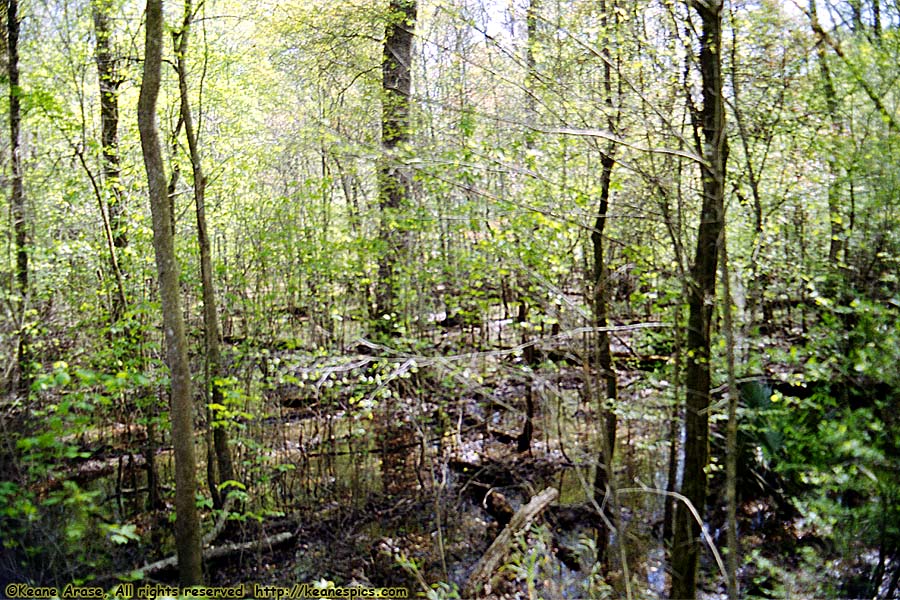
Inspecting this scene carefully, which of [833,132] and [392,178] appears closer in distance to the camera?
[833,132]

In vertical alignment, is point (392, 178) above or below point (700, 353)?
above

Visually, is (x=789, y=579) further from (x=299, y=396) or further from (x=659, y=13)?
(x=299, y=396)

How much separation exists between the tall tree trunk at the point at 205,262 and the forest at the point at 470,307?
4 centimetres

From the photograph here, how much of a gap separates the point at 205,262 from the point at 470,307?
3644mm

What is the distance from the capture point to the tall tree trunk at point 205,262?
246 inches

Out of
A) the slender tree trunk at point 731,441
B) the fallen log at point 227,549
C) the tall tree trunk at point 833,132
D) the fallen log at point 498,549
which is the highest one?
the tall tree trunk at point 833,132

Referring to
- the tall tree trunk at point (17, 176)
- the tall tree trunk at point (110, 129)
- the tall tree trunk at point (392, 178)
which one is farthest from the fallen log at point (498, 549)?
the tall tree trunk at point (17, 176)

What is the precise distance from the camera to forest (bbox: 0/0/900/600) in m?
4.32

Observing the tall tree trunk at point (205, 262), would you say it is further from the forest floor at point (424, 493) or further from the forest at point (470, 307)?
the forest floor at point (424, 493)

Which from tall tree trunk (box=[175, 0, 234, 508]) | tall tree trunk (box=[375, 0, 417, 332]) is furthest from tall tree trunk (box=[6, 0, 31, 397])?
tall tree trunk (box=[375, 0, 417, 332])

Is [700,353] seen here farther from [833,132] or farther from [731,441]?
[833,132]

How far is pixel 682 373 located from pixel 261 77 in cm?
802

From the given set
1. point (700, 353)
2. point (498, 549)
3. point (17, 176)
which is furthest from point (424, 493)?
point (17, 176)

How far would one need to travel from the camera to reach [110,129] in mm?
8578
